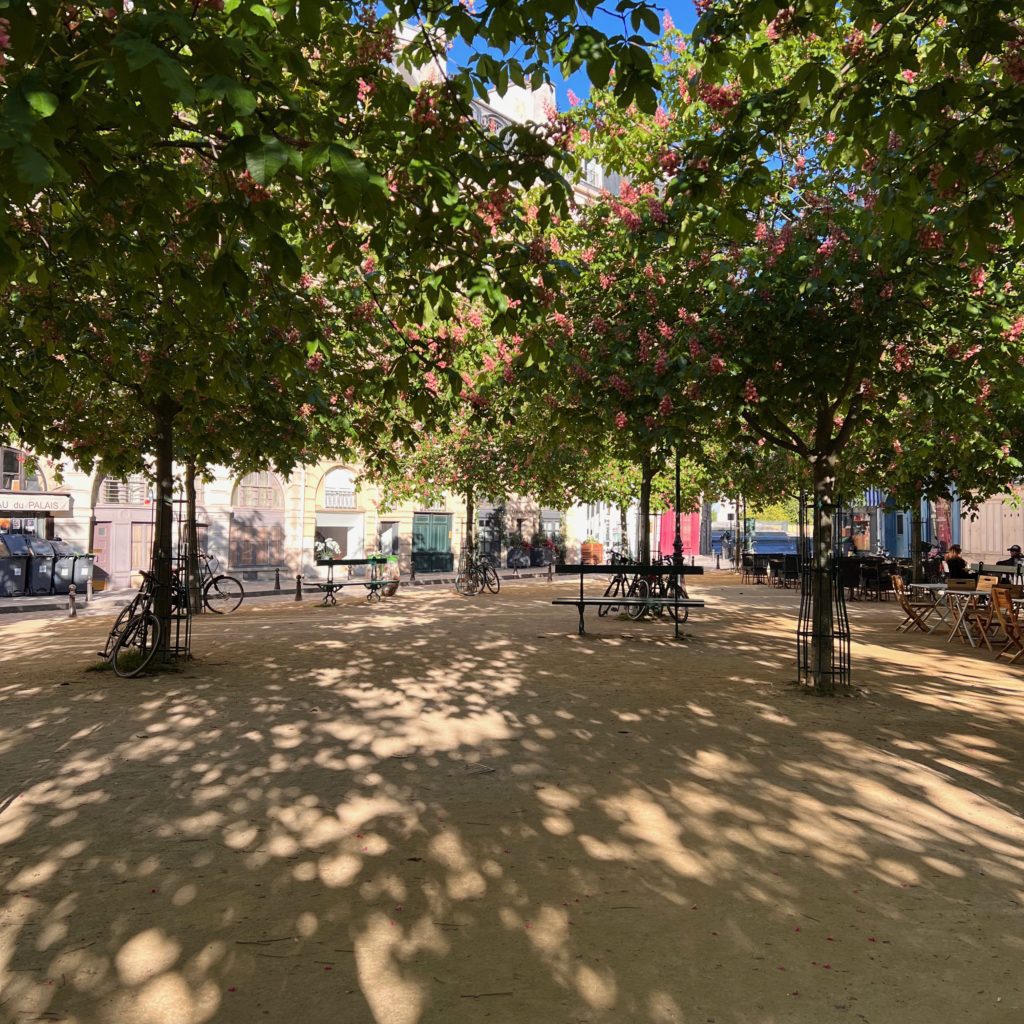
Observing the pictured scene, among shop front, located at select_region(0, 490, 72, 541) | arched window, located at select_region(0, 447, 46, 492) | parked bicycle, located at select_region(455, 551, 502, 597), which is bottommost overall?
parked bicycle, located at select_region(455, 551, 502, 597)

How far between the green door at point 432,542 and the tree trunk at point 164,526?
28.4m

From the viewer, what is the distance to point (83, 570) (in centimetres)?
2395

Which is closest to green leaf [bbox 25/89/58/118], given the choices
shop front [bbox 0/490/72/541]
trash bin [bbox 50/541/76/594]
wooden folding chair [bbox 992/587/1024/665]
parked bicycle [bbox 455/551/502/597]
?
wooden folding chair [bbox 992/587/1024/665]

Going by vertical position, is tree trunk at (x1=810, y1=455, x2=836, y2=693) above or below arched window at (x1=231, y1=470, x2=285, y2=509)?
below

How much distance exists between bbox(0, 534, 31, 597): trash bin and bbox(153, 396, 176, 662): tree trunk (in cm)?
1424

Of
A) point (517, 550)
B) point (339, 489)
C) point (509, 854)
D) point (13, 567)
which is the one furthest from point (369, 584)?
point (517, 550)

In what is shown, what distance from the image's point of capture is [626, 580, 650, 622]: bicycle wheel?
16.2 m

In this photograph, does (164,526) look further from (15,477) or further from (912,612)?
(15,477)

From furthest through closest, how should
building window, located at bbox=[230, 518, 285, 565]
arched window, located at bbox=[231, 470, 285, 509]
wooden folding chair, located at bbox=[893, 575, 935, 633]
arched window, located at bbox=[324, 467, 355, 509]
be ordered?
arched window, located at bbox=[324, 467, 355, 509] < arched window, located at bbox=[231, 470, 285, 509] < building window, located at bbox=[230, 518, 285, 565] < wooden folding chair, located at bbox=[893, 575, 935, 633]

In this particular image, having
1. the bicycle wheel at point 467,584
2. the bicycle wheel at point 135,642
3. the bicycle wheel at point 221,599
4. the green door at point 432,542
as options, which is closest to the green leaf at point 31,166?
the bicycle wheel at point 135,642

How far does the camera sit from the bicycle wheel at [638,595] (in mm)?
16197

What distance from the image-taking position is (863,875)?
4.04m

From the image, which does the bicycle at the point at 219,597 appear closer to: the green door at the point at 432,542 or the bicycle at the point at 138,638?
the bicycle at the point at 138,638

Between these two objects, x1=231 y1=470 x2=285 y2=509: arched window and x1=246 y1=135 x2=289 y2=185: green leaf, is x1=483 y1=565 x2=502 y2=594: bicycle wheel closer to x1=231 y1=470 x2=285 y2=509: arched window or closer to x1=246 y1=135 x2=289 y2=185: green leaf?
x1=231 y1=470 x2=285 y2=509: arched window
